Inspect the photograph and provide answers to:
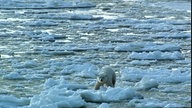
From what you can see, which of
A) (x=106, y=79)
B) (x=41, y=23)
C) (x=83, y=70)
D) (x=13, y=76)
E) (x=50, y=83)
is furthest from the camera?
(x=41, y=23)

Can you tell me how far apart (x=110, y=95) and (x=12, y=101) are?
1.46 meters

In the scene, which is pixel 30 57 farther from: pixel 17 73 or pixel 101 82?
pixel 101 82

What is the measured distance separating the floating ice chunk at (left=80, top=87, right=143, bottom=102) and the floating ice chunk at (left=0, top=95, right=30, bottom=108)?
35.2 inches

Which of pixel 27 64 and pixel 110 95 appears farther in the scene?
pixel 27 64

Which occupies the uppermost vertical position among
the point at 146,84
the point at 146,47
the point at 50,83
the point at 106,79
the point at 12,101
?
the point at 146,47

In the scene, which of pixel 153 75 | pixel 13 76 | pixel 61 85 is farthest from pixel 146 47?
pixel 61 85

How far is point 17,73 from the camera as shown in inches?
426

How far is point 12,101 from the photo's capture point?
8352 mm

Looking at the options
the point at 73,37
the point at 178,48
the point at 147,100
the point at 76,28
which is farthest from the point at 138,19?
the point at 147,100

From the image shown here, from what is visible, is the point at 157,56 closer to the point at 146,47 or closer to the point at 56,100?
the point at 146,47

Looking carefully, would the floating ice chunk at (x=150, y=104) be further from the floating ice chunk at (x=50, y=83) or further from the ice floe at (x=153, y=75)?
the floating ice chunk at (x=50, y=83)

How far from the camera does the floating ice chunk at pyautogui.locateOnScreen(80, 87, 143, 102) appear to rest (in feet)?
28.2

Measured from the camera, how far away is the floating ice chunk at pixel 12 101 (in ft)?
27.1

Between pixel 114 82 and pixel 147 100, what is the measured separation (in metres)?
1.20
